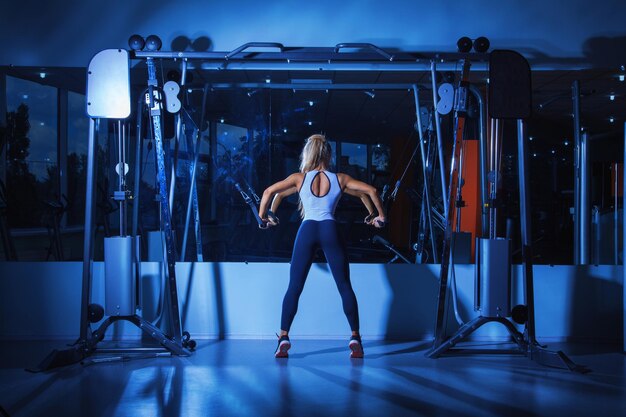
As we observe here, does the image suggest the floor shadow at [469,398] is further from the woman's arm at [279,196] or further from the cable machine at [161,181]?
the woman's arm at [279,196]

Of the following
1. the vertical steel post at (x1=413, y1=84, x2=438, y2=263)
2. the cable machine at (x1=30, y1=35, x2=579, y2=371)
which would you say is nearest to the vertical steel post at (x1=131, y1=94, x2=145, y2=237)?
the cable machine at (x1=30, y1=35, x2=579, y2=371)

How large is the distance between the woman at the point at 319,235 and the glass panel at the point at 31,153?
2.51m

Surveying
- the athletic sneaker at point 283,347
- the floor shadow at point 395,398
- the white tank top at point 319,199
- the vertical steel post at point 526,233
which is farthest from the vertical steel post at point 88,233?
the vertical steel post at point 526,233

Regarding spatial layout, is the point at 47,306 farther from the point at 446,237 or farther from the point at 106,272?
the point at 446,237

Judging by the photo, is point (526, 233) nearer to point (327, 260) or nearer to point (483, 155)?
point (483, 155)

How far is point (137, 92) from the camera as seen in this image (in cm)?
490

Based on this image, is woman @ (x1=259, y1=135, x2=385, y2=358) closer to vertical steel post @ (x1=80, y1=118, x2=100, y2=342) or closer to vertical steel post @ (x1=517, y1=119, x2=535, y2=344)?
vertical steel post @ (x1=517, y1=119, x2=535, y2=344)

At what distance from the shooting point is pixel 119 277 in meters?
3.78

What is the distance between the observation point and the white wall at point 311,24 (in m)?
4.41

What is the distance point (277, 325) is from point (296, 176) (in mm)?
1242

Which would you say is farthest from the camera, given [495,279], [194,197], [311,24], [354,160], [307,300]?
[354,160]

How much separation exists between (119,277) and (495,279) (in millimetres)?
2576

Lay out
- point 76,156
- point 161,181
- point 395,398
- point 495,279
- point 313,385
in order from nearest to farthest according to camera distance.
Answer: point 395,398 → point 313,385 → point 495,279 → point 161,181 → point 76,156

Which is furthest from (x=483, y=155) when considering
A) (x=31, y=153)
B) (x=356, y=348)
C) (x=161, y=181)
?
(x=31, y=153)
